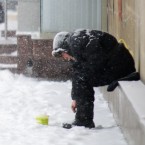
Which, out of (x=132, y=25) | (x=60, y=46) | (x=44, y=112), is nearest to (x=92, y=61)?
(x=60, y=46)

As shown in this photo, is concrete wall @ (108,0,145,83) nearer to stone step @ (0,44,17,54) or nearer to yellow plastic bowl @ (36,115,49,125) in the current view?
yellow plastic bowl @ (36,115,49,125)

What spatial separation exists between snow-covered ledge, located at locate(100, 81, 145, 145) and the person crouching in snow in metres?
0.31

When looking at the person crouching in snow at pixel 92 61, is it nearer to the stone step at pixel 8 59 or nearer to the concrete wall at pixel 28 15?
the stone step at pixel 8 59

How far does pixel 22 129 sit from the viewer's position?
23.5 feet

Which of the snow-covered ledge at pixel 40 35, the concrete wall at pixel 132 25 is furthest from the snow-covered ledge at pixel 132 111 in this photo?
the snow-covered ledge at pixel 40 35

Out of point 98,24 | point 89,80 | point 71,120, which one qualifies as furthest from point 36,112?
point 98,24

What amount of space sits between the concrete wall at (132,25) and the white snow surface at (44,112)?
40.8 inches

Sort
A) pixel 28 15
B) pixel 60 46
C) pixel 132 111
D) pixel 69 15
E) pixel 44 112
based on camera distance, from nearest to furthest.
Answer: pixel 132 111
pixel 60 46
pixel 44 112
pixel 69 15
pixel 28 15

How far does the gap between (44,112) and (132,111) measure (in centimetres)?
302

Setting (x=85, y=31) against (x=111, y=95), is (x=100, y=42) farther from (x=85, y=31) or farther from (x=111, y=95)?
(x=111, y=95)

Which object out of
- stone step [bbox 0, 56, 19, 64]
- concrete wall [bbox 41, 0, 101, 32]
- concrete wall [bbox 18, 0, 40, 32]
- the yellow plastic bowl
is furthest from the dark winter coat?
concrete wall [bbox 18, 0, 40, 32]

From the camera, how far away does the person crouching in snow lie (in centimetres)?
693

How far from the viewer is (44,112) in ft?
27.9

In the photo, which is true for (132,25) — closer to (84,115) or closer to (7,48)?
(84,115)
